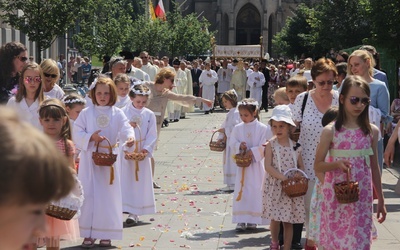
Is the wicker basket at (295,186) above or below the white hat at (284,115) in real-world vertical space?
below

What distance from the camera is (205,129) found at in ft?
90.5

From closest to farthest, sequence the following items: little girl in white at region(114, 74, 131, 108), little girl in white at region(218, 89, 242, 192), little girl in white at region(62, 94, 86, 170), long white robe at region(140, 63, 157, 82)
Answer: little girl in white at region(62, 94, 86, 170) → little girl in white at region(114, 74, 131, 108) → little girl in white at region(218, 89, 242, 192) → long white robe at region(140, 63, 157, 82)

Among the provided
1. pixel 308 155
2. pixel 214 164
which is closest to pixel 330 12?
pixel 214 164

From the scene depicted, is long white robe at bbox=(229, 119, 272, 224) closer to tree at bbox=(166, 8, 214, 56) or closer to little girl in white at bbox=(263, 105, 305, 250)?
little girl in white at bbox=(263, 105, 305, 250)

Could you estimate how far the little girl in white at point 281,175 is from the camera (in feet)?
28.3

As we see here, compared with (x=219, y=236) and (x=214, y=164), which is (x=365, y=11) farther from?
(x=219, y=236)

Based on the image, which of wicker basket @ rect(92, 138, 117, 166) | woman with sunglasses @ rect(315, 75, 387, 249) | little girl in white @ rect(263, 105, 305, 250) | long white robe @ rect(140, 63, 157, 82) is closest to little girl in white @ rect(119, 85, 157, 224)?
wicker basket @ rect(92, 138, 117, 166)

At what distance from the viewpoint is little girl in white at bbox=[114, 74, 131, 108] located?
11711 millimetres

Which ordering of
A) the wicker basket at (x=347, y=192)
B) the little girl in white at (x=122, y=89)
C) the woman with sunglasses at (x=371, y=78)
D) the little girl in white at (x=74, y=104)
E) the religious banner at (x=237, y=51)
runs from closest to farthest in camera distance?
the wicker basket at (x=347, y=192)
the woman with sunglasses at (x=371, y=78)
the little girl in white at (x=74, y=104)
the little girl in white at (x=122, y=89)
the religious banner at (x=237, y=51)

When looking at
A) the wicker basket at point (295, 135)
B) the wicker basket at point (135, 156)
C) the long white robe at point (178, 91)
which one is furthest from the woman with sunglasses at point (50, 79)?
the long white robe at point (178, 91)

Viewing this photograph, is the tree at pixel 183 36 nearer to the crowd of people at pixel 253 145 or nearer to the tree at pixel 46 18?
the tree at pixel 46 18

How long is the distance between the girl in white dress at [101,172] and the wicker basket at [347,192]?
10.4 ft

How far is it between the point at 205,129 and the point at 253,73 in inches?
385

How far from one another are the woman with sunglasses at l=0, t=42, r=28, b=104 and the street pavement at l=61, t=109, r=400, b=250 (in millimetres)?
1727
